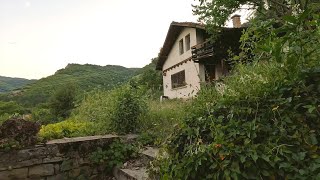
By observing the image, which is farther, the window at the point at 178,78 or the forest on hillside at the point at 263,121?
the window at the point at 178,78

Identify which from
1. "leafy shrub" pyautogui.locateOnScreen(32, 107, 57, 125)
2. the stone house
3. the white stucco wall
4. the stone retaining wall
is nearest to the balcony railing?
the stone house

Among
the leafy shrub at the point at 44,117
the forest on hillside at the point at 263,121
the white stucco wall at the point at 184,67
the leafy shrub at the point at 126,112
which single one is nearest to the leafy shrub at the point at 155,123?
the leafy shrub at the point at 126,112

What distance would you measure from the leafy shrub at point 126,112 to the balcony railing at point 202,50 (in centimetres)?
1025

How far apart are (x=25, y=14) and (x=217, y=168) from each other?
10.4 meters

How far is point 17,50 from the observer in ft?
46.9

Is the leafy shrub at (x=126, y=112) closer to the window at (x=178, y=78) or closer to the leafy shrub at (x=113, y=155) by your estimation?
the leafy shrub at (x=113, y=155)

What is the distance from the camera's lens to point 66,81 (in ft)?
102

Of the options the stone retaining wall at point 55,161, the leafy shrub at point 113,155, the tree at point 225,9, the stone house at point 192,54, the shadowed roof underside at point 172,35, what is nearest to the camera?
the stone retaining wall at point 55,161

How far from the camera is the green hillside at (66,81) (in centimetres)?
2560

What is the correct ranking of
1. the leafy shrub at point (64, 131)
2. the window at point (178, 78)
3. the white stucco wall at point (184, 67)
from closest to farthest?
the leafy shrub at point (64, 131) → the white stucco wall at point (184, 67) → the window at point (178, 78)

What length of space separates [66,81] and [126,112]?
2736cm

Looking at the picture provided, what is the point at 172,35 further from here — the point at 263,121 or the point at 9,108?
the point at 263,121

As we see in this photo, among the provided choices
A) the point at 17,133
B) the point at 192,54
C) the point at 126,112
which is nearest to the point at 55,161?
the point at 17,133

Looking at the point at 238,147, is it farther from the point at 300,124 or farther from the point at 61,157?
the point at 61,157
